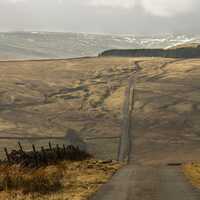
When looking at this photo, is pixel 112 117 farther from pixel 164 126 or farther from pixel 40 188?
pixel 40 188

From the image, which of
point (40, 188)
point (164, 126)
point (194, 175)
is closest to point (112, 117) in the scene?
point (164, 126)

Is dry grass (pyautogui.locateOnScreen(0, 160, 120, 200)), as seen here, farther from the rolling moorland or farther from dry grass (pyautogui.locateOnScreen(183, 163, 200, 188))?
the rolling moorland

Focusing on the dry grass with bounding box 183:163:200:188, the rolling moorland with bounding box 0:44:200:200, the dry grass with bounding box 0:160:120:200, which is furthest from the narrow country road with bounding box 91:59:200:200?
the dry grass with bounding box 0:160:120:200

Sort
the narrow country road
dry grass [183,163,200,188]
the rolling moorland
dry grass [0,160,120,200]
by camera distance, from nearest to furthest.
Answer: dry grass [0,160,120,200], dry grass [183,163,200,188], the narrow country road, the rolling moorland

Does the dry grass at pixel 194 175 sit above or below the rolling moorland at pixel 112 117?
above

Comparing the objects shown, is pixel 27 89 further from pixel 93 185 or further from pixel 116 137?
pixel 93 185

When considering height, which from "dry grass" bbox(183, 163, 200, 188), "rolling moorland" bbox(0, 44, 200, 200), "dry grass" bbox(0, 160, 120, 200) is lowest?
"rolling moorland" bbox(0, 44, 200, 200)

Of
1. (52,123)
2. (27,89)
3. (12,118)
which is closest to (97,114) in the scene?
(52,123)

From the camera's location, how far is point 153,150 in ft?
409

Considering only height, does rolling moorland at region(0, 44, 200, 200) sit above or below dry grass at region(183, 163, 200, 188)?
below

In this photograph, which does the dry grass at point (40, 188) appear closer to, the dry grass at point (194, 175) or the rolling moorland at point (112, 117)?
the dry grass at point (194, 175)

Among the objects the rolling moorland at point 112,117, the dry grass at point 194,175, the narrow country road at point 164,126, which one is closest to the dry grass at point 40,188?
the dry grass at point 194,175

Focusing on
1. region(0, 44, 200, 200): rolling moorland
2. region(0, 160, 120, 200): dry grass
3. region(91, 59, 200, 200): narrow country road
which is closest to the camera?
region(0, 160, 120, 200): dry grass

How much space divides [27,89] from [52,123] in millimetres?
46770
